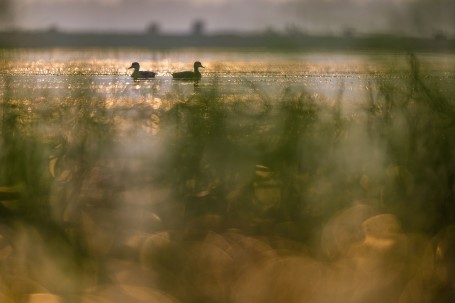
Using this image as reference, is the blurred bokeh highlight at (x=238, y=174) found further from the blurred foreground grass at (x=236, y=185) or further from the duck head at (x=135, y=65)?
the duck head at (x=135, y=65)

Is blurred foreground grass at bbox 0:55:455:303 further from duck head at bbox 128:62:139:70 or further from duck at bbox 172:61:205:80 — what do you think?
duck head at bbox 128:62:139:70

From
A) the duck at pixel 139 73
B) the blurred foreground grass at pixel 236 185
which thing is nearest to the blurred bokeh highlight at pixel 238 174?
the blurred foreground grass at pixel 236 185

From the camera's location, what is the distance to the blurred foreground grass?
4578mm

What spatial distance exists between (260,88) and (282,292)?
6.03 feet

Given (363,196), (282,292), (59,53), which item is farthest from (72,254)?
(59,53)

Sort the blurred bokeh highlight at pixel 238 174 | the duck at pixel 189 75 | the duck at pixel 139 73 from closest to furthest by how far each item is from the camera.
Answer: the blurred bokeh highlight at pixel 238 174
the duck at pixel 189 75
the duck at pixel 139 73

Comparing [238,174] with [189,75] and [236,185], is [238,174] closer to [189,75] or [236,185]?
[236,185]

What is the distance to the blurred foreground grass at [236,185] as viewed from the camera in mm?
4578

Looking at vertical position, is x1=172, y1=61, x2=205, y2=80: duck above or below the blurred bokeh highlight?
above

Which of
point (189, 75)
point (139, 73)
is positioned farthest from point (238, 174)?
point (139, 73)

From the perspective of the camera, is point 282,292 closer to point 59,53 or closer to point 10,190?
point 10,190

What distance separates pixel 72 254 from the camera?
14.7 feet

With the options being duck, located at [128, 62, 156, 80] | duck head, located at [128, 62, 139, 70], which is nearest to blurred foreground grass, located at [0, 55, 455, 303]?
duck, located at [128, 62, 156, 80]

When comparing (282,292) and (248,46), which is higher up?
(248,46)
